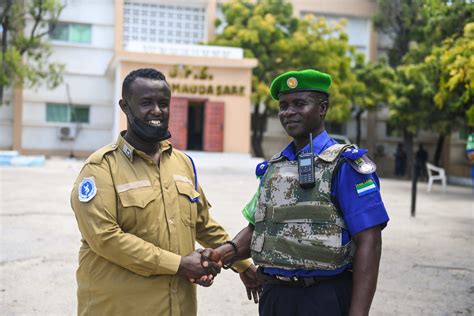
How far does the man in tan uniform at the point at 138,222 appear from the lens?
219 cm

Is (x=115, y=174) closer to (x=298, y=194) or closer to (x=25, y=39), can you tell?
(x=298, y=194)

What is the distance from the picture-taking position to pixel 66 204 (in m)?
9.70

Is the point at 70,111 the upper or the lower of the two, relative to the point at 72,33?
lower

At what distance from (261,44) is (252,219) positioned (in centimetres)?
2066

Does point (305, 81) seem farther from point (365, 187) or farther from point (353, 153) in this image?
point (365, 187)

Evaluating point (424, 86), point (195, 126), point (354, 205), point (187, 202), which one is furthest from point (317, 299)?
point (195, 126)

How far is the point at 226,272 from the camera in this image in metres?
5.55

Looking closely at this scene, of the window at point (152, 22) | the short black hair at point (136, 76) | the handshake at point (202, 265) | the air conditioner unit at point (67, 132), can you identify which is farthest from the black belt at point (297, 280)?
the air conditioner unit at point (67, 132)

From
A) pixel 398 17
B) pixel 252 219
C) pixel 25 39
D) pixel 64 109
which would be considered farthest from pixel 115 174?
pixel 398 17

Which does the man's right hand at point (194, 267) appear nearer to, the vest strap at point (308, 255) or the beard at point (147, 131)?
the vest strap at point (308, 255)

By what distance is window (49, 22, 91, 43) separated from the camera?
25.1 m

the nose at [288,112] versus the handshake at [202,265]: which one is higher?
the nose at [288,112]

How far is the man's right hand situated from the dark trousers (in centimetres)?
32

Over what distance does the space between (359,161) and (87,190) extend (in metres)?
1.11
